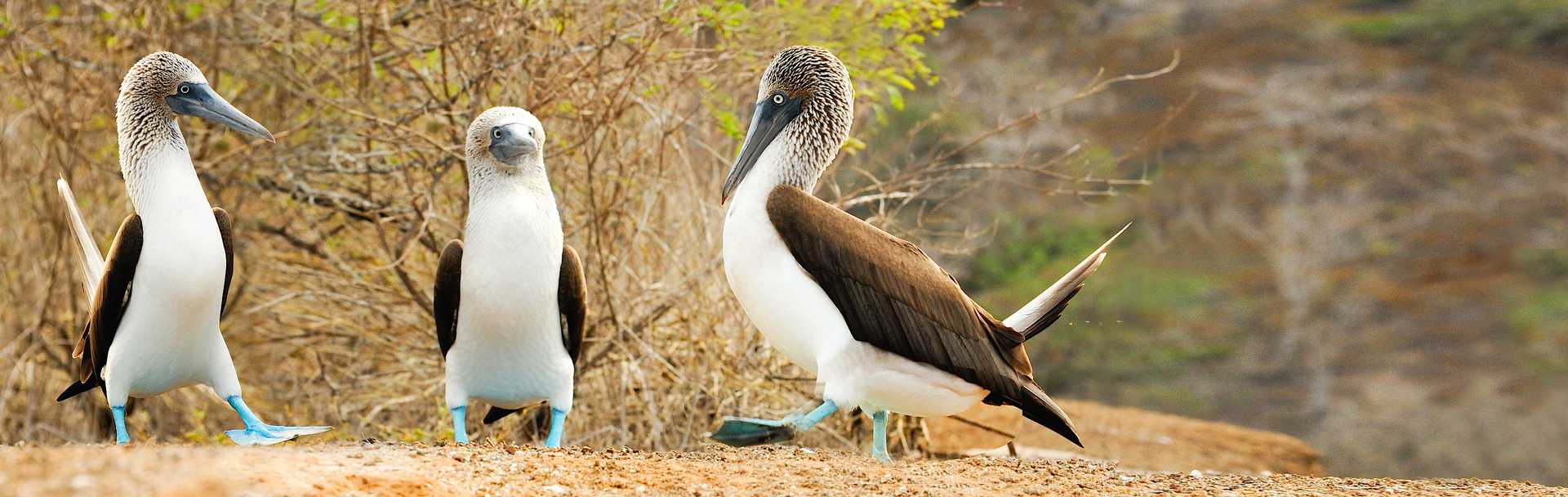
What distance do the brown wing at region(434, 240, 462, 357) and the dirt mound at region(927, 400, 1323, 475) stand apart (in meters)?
2.91

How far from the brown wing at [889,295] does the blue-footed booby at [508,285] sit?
2.83ft

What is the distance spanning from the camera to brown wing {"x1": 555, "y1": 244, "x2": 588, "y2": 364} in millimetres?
4719

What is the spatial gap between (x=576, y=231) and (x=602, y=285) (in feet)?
1.02

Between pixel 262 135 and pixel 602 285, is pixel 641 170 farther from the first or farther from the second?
pixel 262 135

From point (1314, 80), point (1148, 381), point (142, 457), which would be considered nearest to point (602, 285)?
point (142, 457)

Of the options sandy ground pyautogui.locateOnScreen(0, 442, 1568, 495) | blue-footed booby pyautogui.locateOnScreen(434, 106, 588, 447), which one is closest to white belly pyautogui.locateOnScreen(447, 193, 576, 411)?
blue-footed booby pyautogui.locateOnScreen(434, 106, 588, 447)

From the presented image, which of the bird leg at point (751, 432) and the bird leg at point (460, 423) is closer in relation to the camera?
the bird leg at point (751, 432)

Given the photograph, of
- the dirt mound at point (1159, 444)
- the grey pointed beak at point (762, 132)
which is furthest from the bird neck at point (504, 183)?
the dirt mound at point (1159, 444)

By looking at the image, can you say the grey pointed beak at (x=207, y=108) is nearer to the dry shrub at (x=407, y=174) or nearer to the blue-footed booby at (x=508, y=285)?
the blue-footed booby at (x=508, y=285)

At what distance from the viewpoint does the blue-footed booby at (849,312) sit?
13.7 ft

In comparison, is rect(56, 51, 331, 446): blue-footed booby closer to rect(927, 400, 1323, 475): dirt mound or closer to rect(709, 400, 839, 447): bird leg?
rect(709, 400, 839, 447): bird leg

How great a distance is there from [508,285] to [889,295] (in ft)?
4.12

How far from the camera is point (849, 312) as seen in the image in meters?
4.18

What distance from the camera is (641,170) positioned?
6633 millimetres
